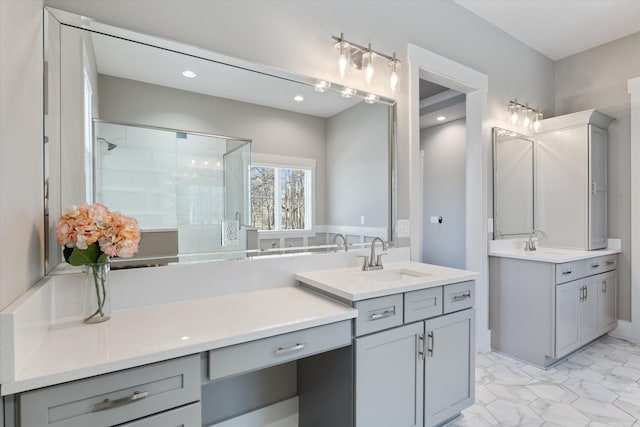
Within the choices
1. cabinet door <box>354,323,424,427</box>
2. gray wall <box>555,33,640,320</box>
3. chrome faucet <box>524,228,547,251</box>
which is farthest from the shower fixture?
gray wall <box>555,33,640,320</box>

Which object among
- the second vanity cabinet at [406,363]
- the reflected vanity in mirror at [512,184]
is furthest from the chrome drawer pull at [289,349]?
the reflected vanity in mirror at [512,184]

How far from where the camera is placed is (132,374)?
0.98 metres

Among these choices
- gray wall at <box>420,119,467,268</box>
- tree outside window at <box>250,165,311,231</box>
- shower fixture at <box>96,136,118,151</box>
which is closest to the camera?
shower fixture at <box>96,136,118,151</box>

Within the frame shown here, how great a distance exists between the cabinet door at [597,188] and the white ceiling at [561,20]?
95 cm

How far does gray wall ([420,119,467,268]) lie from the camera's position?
429 centimetres

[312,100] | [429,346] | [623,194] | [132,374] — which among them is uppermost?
[312,100]

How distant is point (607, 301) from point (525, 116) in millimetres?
1981

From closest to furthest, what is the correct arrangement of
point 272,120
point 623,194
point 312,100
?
point 272,120 < point 312,100 < point 623,194

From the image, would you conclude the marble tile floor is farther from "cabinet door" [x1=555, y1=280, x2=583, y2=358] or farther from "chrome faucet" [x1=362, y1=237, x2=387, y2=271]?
"chrome faucet" [x1=362, y1=237, x2=387, y2=271]

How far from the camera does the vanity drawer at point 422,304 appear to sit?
164 cm

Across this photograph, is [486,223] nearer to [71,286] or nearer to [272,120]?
[272,120]

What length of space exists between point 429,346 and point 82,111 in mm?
1974

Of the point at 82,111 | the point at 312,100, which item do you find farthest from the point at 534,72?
the point at 82,111

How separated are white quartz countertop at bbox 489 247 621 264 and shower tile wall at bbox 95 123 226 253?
251cm
